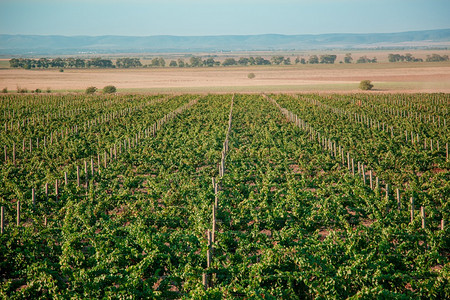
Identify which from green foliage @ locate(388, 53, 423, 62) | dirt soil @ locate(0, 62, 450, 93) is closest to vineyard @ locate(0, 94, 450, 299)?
dirt soil @ locate(0, 62, 450, 93)

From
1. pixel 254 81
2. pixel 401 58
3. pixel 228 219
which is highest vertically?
pixel 401 58

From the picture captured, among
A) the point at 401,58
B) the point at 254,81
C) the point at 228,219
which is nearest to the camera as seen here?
the point at 228,219

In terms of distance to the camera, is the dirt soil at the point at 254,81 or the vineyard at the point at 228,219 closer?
the vineyard at the point at 228,219

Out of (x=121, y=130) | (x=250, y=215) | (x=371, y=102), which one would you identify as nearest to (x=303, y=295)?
(x=250, y=215)

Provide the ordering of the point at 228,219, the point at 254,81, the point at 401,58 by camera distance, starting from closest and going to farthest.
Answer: the point at 228,219
the point at 254,81
the point at 401,58

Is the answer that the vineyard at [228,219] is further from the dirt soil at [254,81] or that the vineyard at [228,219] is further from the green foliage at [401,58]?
the green foliage at [401,58]

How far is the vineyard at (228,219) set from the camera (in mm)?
8547

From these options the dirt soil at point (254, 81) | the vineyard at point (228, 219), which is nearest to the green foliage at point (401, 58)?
the dirt soil at point (254, 81)

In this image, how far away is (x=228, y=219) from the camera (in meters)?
12.1

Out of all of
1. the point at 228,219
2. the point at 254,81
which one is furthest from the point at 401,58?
the point at 228,219

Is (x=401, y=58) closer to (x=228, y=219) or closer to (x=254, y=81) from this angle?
(x=254, y=81)

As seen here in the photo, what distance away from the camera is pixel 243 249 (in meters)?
9.99

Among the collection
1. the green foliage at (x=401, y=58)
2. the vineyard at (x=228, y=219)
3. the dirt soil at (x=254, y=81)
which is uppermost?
Answer: the green foliage at (x=401, y=58)

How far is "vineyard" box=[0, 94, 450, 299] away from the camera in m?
8.55
